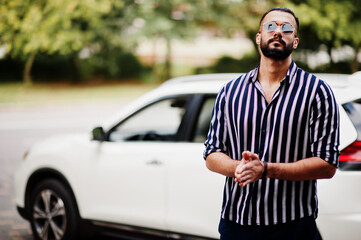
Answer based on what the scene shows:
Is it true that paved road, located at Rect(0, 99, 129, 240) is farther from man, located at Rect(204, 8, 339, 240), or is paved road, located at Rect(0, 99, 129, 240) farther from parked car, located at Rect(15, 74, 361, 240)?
man, located at Rect(204, 8, 339, 240)

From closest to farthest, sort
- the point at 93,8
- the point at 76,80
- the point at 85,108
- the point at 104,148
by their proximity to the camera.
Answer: the point at 104,148 < the point at 85,108 < the point at 93,8 < the point at 76,80

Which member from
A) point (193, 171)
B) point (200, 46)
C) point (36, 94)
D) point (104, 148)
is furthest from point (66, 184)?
point (200, 46)

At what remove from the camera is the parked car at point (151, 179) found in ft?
10.6

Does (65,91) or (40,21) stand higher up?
(40,21)

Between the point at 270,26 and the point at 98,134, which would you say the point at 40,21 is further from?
the point at 270,26

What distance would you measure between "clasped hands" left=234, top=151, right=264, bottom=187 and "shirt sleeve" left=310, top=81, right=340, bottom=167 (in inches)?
11.5

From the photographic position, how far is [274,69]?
2.21m

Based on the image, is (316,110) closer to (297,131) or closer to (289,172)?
(297,131)

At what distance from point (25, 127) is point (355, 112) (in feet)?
37.2

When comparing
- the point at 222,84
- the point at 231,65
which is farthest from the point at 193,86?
the point at 231,65

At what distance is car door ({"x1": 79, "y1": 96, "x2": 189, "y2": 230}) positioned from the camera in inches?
154

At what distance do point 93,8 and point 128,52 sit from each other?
10.1m

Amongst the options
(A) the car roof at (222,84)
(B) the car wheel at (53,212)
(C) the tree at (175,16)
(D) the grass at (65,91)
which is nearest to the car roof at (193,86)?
(A) the car roof at (222,84)

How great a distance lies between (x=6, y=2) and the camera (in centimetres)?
1972
